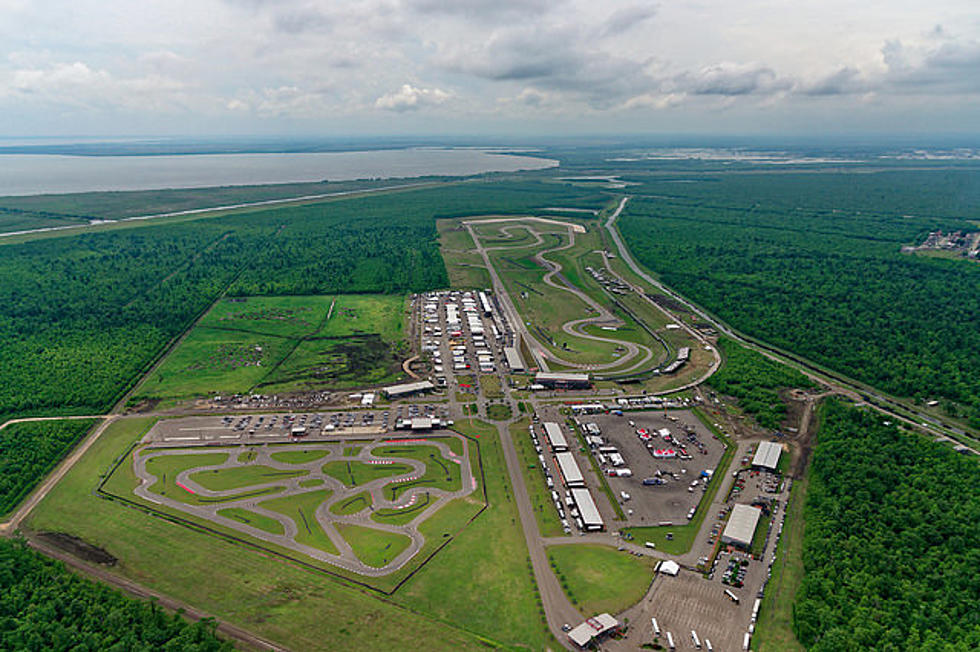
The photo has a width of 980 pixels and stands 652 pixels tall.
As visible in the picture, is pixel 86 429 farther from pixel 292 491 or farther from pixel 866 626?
pixel 866 626

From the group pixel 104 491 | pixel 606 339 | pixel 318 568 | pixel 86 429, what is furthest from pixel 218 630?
pixel 606 339

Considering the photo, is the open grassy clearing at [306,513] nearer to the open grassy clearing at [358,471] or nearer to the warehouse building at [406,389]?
the open grassy clearing at [358,471]

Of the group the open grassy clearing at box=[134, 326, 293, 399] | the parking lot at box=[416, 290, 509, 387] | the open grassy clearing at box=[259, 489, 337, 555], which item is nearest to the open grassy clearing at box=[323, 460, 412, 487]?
the open grassy clearing at box=[259, 489, 337, 555]

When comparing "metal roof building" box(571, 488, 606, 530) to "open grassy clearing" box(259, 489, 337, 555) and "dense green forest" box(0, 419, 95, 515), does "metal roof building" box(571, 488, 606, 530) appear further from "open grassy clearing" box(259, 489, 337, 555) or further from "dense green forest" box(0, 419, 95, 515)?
"dense green forest" box(0, 419, 95, 515)

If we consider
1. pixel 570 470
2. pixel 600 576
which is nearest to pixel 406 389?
pixel 570 470

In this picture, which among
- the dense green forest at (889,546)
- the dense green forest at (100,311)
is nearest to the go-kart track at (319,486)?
the dense green forest at (100,311)
